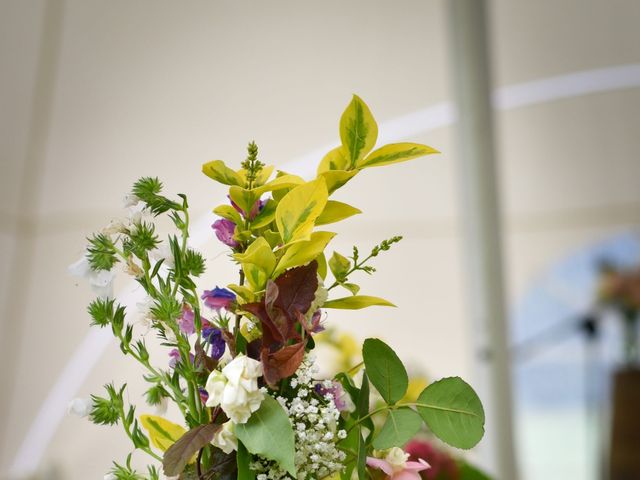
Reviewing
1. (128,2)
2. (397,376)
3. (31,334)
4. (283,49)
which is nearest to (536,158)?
(283,49)

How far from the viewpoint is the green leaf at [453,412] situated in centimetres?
51

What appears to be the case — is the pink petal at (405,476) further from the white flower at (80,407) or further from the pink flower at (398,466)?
the white flower at (80,407)

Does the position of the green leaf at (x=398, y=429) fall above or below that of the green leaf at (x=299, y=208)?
below

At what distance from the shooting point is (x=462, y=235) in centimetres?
278

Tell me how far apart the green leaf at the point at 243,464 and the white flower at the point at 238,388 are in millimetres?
24

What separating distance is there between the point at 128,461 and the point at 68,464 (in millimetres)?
2894

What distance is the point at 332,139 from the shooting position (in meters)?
3.51

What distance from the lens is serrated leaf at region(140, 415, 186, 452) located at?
57cm

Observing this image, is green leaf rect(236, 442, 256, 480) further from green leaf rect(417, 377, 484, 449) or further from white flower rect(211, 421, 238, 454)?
green leaf rect(417, 377, 484, 449)

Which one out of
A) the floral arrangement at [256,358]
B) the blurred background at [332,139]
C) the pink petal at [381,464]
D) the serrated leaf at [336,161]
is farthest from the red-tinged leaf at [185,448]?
the blurred background at [332,139]

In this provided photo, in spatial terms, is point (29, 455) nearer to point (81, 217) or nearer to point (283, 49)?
point (81, 217)

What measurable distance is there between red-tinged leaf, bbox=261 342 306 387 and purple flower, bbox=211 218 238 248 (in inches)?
3.6

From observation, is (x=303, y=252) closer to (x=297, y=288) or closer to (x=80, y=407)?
(x=297, y=288)

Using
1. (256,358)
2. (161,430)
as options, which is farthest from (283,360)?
(161,430)
